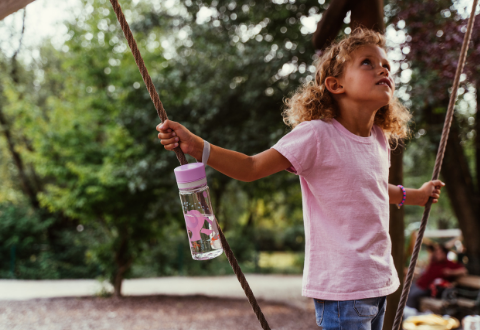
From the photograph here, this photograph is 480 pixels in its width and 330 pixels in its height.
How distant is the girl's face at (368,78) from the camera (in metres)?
1.54

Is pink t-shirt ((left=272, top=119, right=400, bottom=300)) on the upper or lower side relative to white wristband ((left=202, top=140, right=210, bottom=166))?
lower

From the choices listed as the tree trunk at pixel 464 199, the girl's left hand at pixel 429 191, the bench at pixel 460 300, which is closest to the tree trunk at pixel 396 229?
the girl's left hand at pixel 429 191

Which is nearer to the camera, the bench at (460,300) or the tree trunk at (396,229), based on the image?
the tree trunk at (396,229)

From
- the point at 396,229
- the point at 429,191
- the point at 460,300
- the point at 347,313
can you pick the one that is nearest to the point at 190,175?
the point at 347,313

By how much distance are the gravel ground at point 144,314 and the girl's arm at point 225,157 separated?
214 inches

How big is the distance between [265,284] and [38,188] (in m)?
7.50

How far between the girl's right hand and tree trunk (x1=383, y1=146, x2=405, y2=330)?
1784 millimetres

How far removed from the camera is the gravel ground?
650cm

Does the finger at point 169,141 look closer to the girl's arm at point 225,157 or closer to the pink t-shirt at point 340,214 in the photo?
the girl's arm at point 225,157

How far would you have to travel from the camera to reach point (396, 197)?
1877mm

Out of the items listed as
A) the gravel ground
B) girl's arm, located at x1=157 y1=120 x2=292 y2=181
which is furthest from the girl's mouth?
the gravel ground

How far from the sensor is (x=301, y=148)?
1435mm

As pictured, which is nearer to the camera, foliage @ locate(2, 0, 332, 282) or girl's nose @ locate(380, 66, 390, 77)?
girl's nose @ locate(380, 66, 390, 77)

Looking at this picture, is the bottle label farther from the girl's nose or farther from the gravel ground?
the gravel ground
